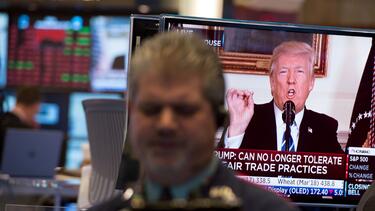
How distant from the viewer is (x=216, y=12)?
6238mm

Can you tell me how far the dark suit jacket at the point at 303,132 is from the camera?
2.91 m

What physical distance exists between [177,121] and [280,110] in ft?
5.66

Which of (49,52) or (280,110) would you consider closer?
(280,110)

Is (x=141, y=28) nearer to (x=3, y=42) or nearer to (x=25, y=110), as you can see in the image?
(x=25, y=110)

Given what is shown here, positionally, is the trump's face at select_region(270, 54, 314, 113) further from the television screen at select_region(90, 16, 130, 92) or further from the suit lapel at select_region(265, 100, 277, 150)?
the television screen at select_region(90, 16, 130, 92)

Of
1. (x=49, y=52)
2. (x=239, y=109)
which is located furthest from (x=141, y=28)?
(x=49, y=52)

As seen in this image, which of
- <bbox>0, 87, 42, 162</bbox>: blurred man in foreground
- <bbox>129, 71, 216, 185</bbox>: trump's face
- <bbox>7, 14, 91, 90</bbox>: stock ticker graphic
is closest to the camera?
<bbox>129, 71, 216, 185</bbox>: trump's face

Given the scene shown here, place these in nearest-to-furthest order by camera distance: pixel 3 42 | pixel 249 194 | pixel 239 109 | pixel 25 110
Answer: pixel 249 194, pixel 239 109, pixel 25 110, pixel 3 42

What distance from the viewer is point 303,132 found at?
2.93 metres

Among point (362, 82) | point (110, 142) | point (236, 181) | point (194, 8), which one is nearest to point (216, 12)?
point (194, 8)

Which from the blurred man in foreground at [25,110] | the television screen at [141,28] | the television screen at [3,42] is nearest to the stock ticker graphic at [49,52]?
the television screen at [3,42]

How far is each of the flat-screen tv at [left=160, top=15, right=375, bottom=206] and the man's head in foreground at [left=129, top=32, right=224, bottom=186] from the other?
162cm

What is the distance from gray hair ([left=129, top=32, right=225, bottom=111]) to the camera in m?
1.23

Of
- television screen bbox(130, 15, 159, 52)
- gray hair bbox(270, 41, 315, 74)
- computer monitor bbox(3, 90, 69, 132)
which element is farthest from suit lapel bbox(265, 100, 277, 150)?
computer monitor bbox(3, 90, 69, 132)
